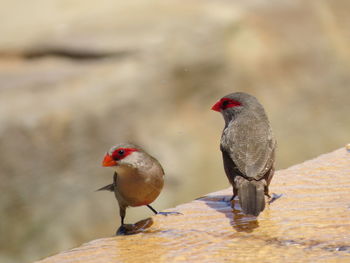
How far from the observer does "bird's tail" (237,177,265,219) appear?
9.23ft

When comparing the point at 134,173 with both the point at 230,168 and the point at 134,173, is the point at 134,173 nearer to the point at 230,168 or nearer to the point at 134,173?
the point at 134,173

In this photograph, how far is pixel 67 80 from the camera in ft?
30.7

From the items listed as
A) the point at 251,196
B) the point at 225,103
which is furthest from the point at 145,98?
the point at 251,196

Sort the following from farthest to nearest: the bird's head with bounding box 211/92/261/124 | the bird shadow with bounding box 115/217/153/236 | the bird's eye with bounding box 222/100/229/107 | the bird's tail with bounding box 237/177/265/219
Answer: the bird's eye with bounding box 222/100/229/107 → the bird's head with bounding box 211/92/261/124 → the bird shadow with bounding box 115/217/153/236 → the bird's tail with bounding box 237/177/265/219

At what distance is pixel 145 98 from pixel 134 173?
6.14 metres

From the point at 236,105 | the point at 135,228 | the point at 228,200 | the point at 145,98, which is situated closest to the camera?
the point at 135,228

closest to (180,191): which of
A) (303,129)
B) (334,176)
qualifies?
(303,129)

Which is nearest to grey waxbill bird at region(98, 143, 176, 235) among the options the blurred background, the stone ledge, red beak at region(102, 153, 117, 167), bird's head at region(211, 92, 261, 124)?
red beak at region(102, 153, 117, 167)

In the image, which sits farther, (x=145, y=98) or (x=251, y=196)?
(x=145, y=98)

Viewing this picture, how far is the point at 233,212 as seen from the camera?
3.09 meters

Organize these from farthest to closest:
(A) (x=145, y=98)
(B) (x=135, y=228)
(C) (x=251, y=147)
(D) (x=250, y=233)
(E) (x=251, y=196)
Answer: (A) (x=145, y=98), (C) (x=251, y=147), (B) (x=135, y=228), (E) (x=251, y=196), (D) (x=250, y=233)

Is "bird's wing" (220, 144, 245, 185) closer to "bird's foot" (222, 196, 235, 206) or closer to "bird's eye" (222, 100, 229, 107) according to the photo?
"bird's foot" (222, 196, 235, 206)

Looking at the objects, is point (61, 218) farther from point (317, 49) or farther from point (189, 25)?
point (317, 49)

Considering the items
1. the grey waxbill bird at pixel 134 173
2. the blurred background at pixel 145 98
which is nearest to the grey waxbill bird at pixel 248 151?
the grey waxbill bird at pixel 134 173
